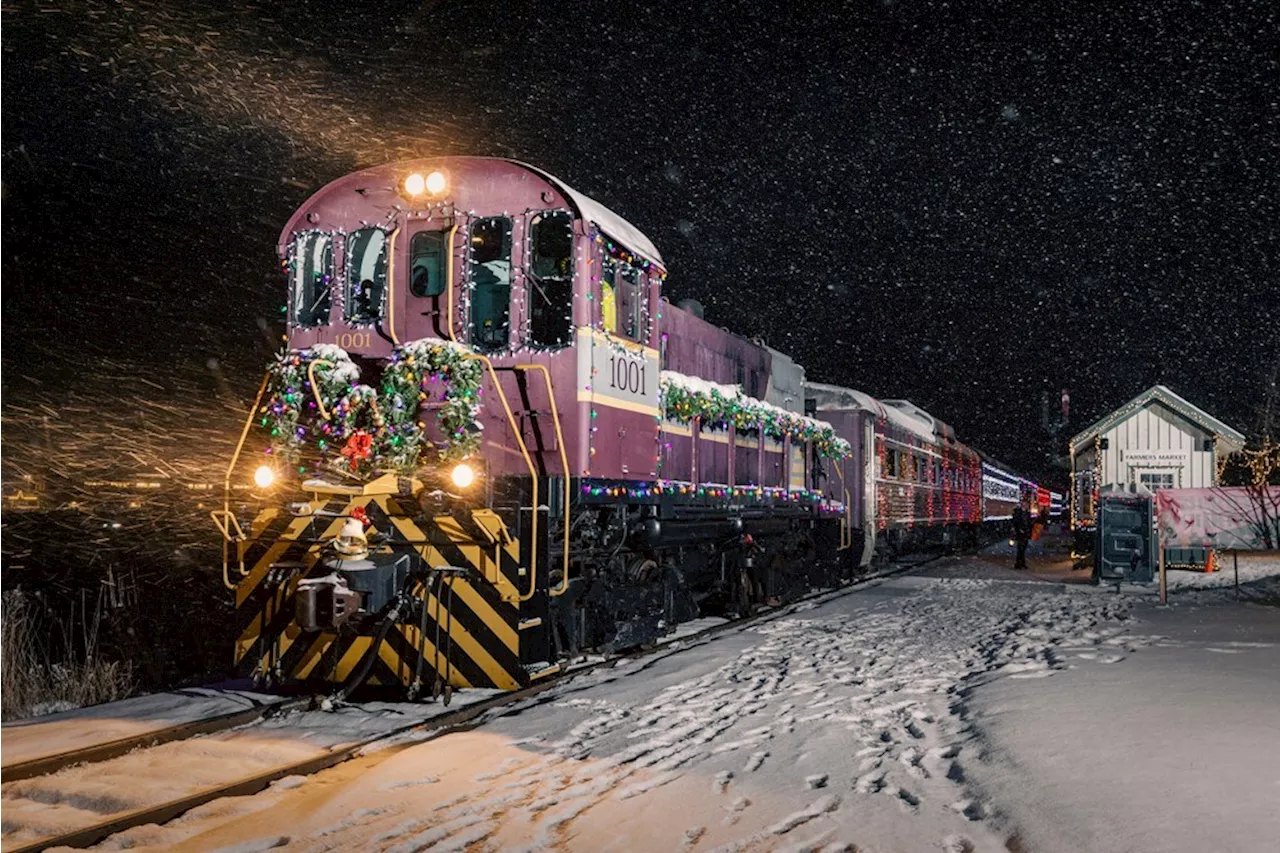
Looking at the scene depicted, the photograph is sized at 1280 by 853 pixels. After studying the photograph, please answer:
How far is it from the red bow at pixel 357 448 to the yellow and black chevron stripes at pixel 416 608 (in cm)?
28

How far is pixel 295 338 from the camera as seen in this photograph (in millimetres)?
8984

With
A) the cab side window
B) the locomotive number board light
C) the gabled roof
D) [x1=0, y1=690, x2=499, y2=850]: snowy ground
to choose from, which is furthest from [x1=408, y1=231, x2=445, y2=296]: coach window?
the gabled roof

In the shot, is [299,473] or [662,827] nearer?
[662,827]

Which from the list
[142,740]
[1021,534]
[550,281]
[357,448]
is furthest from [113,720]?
[1021,534]

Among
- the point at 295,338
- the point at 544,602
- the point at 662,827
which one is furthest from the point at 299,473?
the point at 662,827

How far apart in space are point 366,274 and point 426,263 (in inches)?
21.2

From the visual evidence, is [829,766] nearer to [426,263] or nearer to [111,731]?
[111,731]

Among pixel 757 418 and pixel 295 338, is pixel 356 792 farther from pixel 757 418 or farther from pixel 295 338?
pixel 757 418

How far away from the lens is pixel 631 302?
369 inches

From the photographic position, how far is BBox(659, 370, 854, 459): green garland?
34.9 ft

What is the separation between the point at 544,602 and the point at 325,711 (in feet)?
5.52

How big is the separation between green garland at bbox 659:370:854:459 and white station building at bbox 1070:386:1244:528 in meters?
17.5

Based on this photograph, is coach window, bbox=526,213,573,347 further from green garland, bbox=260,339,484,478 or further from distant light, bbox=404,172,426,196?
distant light, bbox=404,172,426,196

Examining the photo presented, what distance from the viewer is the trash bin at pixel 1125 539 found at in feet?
60.3
